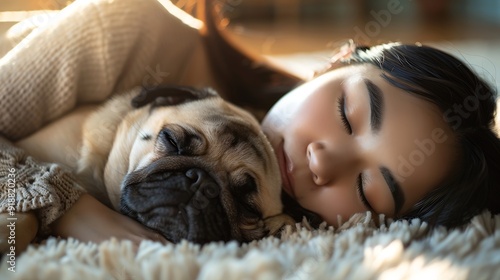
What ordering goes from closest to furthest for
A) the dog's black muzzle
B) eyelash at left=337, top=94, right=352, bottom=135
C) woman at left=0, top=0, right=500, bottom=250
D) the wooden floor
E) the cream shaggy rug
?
the cream shaggy rug
the dog's black muzzle
woman at left=0, top=0, right=500, bottom=250
eyelash at left=337, top=94, right=352, bottom=135
the wooden floor

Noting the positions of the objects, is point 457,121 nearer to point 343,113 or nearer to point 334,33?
point 343,113

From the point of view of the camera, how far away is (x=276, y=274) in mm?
735

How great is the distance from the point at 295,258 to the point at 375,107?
0.48m

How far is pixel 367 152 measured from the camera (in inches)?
45.0

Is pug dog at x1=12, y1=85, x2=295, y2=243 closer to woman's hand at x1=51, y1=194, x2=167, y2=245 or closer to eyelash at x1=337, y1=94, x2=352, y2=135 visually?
woman's hand at x1=51, y1=194, x2=167, y2=245

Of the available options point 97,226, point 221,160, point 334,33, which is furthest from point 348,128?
point 334,33

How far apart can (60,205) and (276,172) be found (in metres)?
0.48

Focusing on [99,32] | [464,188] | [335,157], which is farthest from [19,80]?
[464,188]

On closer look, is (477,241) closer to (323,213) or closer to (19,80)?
(323,213)

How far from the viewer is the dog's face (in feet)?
3.21

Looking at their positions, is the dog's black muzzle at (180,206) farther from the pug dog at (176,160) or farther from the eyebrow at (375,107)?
the eyebrow at (375,107)

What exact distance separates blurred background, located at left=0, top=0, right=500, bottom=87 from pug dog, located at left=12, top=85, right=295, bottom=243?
221 centimetres

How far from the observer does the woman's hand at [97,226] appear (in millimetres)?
967

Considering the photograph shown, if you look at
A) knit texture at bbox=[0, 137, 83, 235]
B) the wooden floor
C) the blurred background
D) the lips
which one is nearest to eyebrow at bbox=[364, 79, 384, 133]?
the lips
